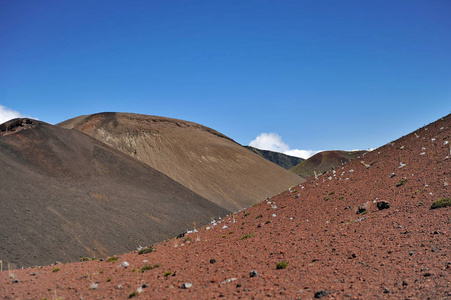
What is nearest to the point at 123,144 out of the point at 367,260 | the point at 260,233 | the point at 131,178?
the point at 131,178

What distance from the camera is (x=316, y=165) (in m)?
194

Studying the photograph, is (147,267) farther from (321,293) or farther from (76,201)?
(76,201)

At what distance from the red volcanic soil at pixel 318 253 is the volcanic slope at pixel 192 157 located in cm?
4846

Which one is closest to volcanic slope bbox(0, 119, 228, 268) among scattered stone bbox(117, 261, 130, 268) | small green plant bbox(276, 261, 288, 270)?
scattered stone bbox(117, 261, 130, 268)

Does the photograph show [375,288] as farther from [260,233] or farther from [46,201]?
[46,201]

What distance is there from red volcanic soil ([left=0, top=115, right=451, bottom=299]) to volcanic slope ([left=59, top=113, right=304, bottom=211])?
4846 cm

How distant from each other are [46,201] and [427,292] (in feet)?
111

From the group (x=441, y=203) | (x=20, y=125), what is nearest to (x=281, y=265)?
(x=441, y=203)

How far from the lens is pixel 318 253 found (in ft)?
34.3

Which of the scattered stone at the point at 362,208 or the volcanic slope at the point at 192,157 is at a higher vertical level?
the volcanic slope at the point at 192,157

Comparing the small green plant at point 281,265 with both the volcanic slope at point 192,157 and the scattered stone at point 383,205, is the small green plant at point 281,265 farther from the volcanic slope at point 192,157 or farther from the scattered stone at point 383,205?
the volcanic slope at point 192,157

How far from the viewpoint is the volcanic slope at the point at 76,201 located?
2761 centimetres

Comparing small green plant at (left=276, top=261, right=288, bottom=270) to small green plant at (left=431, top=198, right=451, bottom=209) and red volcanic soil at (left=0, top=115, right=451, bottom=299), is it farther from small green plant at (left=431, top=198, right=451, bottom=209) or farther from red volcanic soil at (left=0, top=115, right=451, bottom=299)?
small green plant at (left=431, top=198, right=451, bottom=209)

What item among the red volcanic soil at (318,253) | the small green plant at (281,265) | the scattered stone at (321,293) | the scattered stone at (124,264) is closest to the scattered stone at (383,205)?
the red volcanic soil at (318,253)
